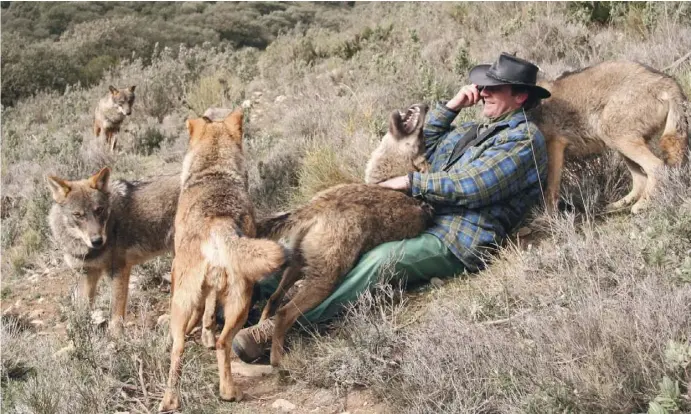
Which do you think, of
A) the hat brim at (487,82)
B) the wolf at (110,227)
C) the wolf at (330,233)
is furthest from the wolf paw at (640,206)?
the wolf at (110,227)

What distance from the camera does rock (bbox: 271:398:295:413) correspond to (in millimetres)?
3715

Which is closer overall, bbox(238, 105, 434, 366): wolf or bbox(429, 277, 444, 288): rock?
bbox(238, 105, 434, 366): wolf

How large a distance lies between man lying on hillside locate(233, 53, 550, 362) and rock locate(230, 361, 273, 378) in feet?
0.18

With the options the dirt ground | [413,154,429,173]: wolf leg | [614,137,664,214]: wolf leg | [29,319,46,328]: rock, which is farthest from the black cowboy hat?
[29,319,46,328]: rock

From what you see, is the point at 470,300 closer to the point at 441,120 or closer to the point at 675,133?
the point at 441,120

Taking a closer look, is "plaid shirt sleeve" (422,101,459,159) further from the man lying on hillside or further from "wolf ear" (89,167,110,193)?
"wolf ear" (89,167,110,193)

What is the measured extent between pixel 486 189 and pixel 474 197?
10cm

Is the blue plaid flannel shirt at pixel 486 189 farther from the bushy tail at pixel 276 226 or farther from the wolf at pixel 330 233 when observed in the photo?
the bushy tail at pixel 276 226

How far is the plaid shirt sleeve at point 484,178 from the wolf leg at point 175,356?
6.20 ft

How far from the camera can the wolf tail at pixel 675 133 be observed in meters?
4.84

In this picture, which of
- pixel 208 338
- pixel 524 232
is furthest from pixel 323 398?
pixel 524 232

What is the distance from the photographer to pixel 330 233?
430 cm

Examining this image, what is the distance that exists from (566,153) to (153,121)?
28.7 ft

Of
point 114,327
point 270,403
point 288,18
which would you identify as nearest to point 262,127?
point 114,327
